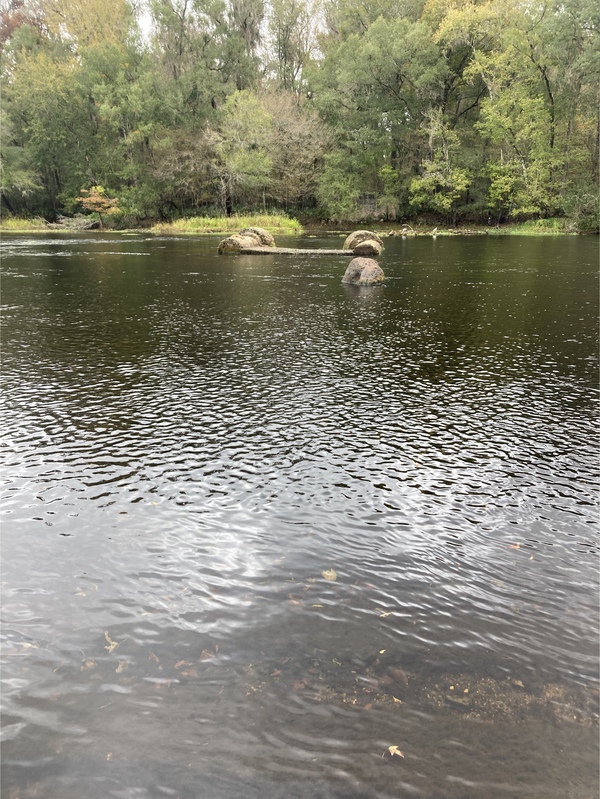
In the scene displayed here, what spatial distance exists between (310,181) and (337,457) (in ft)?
194

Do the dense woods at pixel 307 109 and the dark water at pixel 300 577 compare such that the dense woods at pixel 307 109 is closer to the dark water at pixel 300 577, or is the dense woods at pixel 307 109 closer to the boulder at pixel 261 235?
the boulder at pixel 261 235

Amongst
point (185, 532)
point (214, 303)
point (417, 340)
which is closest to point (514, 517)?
point (185, 532)

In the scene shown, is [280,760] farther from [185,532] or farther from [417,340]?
[417,340]

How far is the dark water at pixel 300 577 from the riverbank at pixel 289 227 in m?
43.1

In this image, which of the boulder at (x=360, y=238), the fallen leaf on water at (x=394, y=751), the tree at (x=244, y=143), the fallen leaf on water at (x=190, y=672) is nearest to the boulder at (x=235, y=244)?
the boulder at (x=360, y=238)

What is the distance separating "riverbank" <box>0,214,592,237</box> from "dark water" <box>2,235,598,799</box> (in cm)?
4308

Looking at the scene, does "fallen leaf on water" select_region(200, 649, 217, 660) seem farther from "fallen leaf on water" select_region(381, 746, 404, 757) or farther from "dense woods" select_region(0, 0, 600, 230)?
"dense woods" select_region(0, 0, 600, 230)

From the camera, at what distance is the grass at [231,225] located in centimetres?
5178

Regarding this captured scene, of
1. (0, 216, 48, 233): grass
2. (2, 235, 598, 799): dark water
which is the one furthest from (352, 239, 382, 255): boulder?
(0, 216, 48, 233): grass

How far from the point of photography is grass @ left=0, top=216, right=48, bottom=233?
61062 mm

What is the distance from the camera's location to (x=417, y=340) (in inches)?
464

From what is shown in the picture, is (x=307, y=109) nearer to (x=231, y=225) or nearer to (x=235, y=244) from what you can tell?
(x=231, y=225)

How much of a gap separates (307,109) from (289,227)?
15942mm

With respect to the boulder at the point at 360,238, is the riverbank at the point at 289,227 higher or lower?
higher
